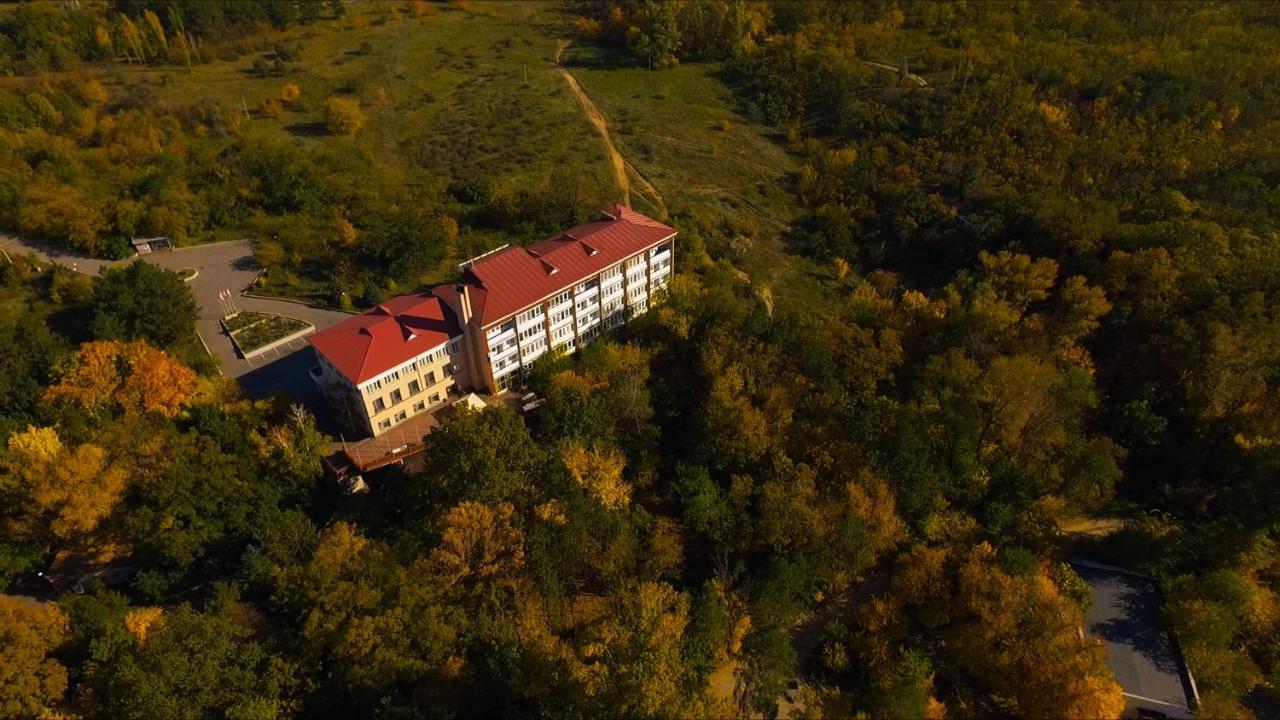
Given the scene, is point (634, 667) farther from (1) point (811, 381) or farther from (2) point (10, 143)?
(2) point (10, 143)

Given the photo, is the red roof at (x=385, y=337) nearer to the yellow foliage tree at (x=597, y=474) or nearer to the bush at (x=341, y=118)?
the yellow foliage tree at (x=597, y=474)

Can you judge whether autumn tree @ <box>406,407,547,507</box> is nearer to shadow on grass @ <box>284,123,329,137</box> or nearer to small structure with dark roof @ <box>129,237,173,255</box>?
small structure with dark roof @ <box>129,237,173,255</box>

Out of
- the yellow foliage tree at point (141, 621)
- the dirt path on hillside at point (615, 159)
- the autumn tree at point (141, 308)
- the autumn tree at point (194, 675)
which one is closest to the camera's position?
the autumn tree at point (194, 675)

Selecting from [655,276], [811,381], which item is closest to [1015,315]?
[811,381]

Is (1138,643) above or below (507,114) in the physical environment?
below

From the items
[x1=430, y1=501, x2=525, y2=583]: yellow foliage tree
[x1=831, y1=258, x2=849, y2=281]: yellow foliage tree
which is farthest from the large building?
[x1=831, y1=258, x2=849, y2=281]: yellow foliage tree

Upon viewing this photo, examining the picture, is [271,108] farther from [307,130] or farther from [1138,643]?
[1138,643]

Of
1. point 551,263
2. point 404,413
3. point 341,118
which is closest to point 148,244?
point 341,118

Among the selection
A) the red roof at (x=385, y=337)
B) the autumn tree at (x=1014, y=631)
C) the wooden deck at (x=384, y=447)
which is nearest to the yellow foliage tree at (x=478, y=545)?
the wooden deck at (x=384, y=447)
